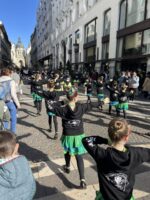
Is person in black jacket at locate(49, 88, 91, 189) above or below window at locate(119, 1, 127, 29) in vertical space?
below

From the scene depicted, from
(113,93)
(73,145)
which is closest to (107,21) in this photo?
(113,93)

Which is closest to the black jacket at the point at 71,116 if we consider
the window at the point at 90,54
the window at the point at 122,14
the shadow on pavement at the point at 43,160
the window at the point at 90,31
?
the shadow on pavement at the point at 43,160

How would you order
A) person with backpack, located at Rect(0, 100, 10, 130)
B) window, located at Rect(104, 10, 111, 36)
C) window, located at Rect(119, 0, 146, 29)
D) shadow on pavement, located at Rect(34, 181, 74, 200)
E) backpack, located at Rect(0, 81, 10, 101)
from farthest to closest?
1. window, located at Rect(104, 10, 111, 36)
2. window, located at Rect(119, 0, 146, 29)
3. backpack, located at Rect(0, 81, 10, 101)
4. person with backpack, located at Rect(0, 100, 10, 130)
5. shadow on pavement, located at Rect(34, 181, 74, 200)

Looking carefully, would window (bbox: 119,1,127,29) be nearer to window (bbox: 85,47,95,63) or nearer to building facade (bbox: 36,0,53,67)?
window (bbox: 85,47,95,63)

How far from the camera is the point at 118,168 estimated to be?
252 cm

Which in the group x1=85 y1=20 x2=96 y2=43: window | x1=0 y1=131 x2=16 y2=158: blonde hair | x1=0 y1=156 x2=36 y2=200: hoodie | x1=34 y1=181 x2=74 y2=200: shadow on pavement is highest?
x1=85 y1=20 x2=96 y2=43: window

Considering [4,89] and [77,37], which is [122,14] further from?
[4,89]

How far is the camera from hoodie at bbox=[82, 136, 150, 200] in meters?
2.52

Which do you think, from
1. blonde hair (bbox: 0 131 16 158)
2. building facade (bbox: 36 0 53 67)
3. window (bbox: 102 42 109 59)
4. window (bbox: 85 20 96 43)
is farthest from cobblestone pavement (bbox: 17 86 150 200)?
building facade (bbox: 36 0 53 67)

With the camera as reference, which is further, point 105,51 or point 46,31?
point 46,31

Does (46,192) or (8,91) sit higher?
(8,91)

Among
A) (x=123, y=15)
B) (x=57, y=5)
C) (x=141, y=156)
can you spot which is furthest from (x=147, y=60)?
(x=57, y=5)

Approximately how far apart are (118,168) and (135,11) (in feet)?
60.6

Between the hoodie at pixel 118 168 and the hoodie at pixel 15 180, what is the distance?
30.1 inches
